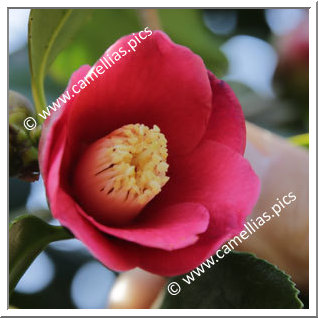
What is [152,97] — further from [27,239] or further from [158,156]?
[27,239]

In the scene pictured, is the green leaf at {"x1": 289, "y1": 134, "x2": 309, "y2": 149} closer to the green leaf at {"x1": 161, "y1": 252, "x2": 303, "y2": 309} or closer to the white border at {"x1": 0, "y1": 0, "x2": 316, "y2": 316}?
the white border at {"x1": 0, "y1": 0, "x2": 316, "y2": 316}

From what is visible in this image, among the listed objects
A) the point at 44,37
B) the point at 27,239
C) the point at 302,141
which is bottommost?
the point at 302,141

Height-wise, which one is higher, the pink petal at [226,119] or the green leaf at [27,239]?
the pink petal at [226,119]

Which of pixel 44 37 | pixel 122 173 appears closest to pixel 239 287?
pixel 122 173

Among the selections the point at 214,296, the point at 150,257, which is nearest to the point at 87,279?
the point at 214,296

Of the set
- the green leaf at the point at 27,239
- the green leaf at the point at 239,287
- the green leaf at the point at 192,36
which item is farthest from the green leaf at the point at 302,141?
the green leaf at the point at 27,239

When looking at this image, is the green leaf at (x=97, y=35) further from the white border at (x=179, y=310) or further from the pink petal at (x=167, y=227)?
the pink petal at (x=167, y=227)
